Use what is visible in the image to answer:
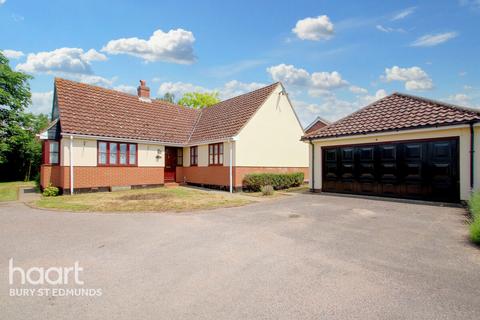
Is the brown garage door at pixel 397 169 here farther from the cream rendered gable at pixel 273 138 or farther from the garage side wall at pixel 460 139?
the cream rendered gable at pixel 273 138

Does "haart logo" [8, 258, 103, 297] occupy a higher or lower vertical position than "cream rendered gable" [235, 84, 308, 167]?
lower

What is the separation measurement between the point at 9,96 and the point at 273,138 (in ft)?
82.3

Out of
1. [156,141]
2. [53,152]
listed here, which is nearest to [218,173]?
[156,141]

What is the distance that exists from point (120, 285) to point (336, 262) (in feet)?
11.9

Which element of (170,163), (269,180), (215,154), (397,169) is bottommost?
(269,180)

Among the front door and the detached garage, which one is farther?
the front door

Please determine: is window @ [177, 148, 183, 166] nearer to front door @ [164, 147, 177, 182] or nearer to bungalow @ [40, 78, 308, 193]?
bungalow @ [40, 78, 308, 193]

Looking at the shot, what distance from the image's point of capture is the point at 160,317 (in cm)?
316

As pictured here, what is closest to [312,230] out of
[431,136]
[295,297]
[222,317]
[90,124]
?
[295,297]

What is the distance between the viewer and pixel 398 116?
12836 millimetres

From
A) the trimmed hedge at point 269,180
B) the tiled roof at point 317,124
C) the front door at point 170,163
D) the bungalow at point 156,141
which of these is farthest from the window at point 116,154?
the tiled roof at point 317,124

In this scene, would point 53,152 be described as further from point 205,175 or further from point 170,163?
point 205,175

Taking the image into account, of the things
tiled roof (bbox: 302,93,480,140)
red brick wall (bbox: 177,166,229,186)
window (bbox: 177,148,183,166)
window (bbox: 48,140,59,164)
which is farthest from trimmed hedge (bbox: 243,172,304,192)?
window (bbox: 48,140,59,164)

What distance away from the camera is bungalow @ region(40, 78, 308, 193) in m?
15.8
